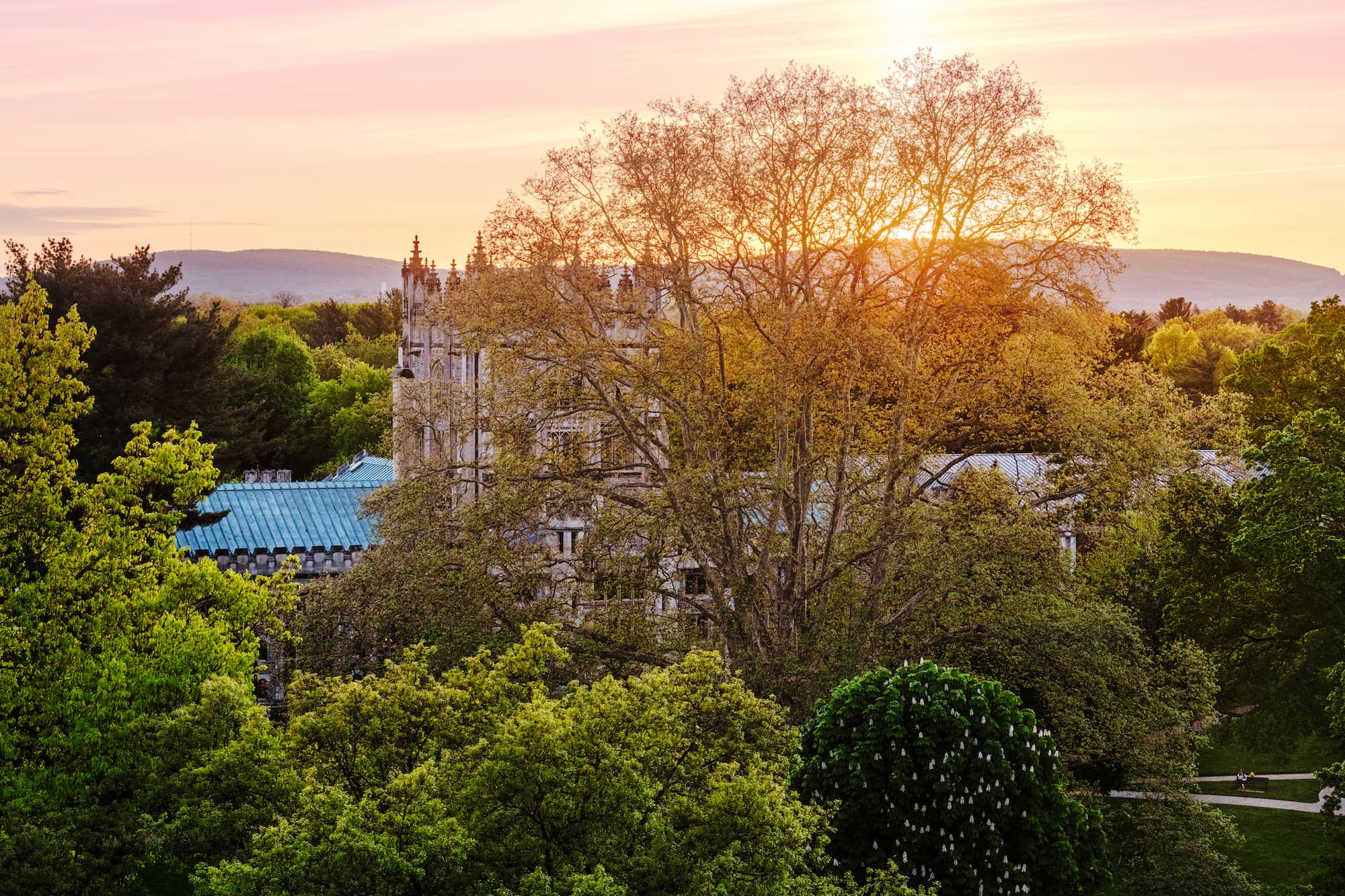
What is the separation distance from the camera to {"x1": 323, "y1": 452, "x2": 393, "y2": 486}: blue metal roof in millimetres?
53688

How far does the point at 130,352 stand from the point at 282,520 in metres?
8.98

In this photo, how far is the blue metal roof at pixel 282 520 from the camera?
45.2 m

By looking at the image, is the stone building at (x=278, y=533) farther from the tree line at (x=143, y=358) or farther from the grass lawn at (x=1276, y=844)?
the grass lawn at (x=1276, y=844)

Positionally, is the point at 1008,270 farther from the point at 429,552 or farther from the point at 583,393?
the point at 429,552

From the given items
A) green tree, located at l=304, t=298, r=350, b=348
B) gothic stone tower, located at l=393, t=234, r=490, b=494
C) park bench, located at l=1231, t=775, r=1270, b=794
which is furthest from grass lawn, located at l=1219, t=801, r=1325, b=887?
green tree, located at l=304, t=298, r=350, b=348

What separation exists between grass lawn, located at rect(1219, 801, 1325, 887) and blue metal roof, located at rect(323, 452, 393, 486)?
2965cm

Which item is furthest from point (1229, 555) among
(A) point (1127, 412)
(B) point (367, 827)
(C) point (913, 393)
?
(B) point (367, 827)

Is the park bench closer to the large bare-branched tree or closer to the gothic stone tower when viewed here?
the large bare-branched tree

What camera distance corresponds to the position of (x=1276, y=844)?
125 ft

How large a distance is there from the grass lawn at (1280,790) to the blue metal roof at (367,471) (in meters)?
28.9

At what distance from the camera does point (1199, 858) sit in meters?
29.5

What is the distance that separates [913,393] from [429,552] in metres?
12.4

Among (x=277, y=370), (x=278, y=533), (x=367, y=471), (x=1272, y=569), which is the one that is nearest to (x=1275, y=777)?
(x=1272, y=569)

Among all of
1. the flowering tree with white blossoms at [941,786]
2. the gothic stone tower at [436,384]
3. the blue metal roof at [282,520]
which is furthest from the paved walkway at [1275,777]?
the blue metal roof at [282,520]
